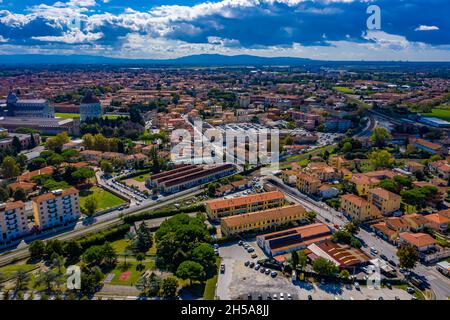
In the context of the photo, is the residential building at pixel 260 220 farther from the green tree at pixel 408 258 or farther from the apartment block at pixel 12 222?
the apartment block at pixel 12 222

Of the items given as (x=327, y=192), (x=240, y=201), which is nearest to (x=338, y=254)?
(x=240, y=201)

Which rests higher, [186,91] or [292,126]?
[186,91]

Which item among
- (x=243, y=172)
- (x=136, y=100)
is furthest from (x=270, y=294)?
(x=136, y=100)

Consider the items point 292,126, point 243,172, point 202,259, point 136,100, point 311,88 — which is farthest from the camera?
point 311,88

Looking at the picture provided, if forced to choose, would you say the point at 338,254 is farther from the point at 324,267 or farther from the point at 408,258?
the point at 408,258

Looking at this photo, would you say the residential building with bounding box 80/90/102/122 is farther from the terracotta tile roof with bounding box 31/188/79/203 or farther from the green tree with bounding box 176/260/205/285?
the green tree with bounding box 176/260/205/285
